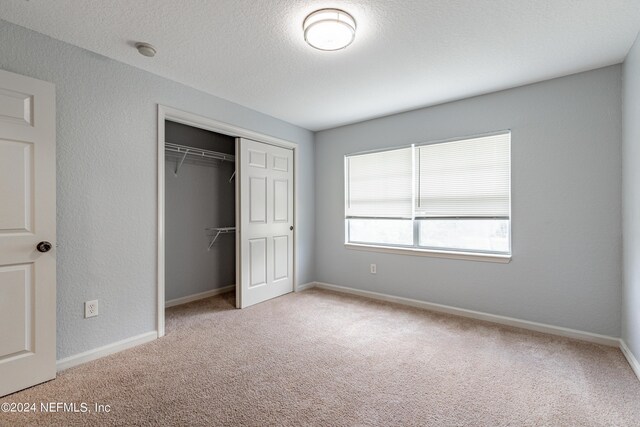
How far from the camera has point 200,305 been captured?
3.87 meters

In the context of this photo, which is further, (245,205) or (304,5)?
(245,205)

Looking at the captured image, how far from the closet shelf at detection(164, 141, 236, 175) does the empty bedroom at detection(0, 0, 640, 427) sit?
8 centimetres

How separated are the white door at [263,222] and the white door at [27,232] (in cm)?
181

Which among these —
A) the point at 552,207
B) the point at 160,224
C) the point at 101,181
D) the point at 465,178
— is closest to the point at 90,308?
the point at 160,224

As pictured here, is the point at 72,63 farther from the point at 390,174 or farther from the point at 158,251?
the point at 390,174

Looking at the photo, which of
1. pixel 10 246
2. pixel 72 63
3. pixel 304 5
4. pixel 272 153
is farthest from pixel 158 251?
pixel 304 5

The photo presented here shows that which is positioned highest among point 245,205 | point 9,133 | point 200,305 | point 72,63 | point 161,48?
point 161,48

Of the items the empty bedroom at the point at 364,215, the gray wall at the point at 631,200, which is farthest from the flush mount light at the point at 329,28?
the gray wall at the point at 631,200

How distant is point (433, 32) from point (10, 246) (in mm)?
3163

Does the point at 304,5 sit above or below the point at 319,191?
above

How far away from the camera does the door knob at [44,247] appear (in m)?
2.05

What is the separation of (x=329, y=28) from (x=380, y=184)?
243 centimetres

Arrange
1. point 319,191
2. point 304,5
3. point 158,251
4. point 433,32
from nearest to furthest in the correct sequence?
point 304,5 → point 433,32 → point 158,251 → point 319,191

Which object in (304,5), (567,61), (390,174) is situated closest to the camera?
(304,5)
